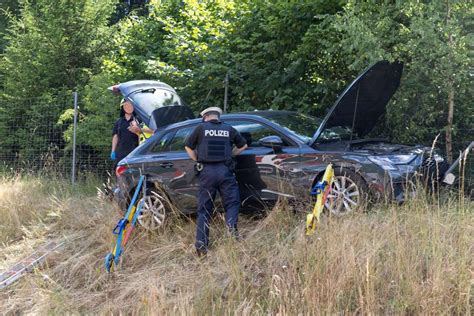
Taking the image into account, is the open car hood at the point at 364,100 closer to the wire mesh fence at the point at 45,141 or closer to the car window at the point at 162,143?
the car window at the point at 162,143

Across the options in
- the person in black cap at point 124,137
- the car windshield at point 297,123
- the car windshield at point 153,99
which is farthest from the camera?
the person in black cap at point 124,137

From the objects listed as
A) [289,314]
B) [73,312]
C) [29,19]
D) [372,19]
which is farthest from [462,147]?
[29,19]

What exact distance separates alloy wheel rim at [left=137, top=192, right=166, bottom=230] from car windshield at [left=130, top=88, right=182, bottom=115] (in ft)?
5.05

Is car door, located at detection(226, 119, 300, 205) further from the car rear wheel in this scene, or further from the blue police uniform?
the car rear wheel

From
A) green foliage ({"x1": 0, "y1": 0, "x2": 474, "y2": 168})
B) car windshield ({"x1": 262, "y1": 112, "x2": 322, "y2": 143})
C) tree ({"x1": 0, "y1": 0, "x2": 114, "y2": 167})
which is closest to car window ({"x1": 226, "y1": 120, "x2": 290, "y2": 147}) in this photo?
car windshield ({"x1": 262, "y1": 112, "x2": 322, "y2": 143})

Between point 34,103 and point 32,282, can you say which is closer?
point 32,282

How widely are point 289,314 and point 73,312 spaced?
2.33 meters

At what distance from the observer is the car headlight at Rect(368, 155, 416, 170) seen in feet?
18.4

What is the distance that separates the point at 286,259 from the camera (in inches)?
192

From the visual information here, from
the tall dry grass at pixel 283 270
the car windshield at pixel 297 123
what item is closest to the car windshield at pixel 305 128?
the car windshield at pixel 297 123

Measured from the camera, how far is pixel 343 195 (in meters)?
5.65

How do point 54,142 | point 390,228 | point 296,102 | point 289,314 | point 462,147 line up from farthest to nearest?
point 54,142 < point 296,102 < point 462,147 < point 390,228 < point 289,314

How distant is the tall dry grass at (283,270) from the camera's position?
13.4 feet

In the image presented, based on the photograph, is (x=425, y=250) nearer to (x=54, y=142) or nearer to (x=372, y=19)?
(x=372, y=19)
